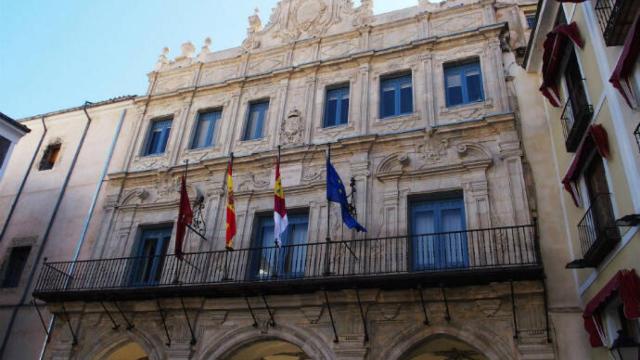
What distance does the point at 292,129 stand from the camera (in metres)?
16.1

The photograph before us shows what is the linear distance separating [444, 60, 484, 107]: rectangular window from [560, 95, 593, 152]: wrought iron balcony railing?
2.94 meters

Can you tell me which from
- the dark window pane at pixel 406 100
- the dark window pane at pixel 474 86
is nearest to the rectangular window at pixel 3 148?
the dark window pane at pixel 406 100

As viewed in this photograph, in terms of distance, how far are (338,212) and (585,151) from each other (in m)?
5.96

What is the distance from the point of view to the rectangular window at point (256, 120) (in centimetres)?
1688

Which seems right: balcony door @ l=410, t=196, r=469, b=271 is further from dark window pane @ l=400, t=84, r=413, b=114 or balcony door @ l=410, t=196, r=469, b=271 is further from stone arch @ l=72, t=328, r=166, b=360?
stone arch @ l=72, t=328, r=166, b=360

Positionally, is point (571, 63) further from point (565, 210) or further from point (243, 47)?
point (243, 47)

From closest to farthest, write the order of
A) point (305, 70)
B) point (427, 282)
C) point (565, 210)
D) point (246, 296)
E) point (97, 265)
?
point (427, 282)
point (565, 210)
point (246, 296)
point (97, 265)
point (305, 70)

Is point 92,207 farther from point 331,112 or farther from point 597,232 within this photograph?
point 597,232

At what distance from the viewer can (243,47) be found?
62.6ft

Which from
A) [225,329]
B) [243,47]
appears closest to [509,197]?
[225,329]

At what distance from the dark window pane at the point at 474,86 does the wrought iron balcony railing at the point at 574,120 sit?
9.62ft

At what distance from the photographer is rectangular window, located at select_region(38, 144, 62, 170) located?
1952 centimetres

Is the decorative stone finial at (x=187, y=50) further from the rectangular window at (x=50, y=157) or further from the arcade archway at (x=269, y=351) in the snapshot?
the arcade archway at (x=269, y=351)

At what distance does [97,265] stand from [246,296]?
17.4 ft
